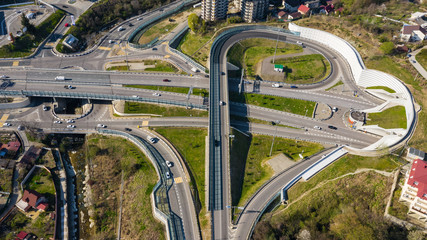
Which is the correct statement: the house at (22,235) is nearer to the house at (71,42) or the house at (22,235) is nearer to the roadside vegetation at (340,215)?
the roadside vegetation at (340,215)

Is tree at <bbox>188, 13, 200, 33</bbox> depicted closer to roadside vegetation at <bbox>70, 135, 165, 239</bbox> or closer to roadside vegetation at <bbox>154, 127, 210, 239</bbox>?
roadside vegetation at <bbox>154, 127, 210, 239</bbox>

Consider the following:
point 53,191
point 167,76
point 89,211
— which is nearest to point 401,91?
point 167,76

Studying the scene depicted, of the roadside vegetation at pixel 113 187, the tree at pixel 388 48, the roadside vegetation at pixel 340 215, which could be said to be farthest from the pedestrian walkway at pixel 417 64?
the roadside vegetation at pixel 113 187

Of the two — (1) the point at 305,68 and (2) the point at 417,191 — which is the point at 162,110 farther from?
(2) the point at 417,191

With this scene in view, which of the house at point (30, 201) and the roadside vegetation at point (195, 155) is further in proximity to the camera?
the house at point (30, 201)

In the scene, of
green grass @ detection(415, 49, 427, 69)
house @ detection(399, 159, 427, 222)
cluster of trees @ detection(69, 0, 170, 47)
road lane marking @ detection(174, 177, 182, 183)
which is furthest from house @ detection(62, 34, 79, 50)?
green grass @ detection(415, 49, 427, 69)

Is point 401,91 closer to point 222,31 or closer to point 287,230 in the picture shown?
point 287,230
